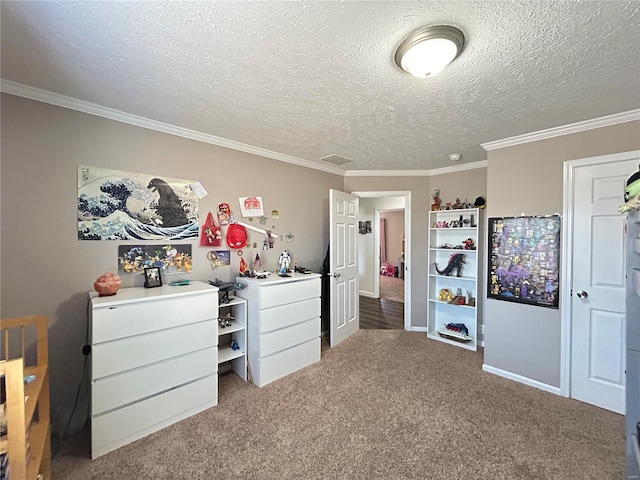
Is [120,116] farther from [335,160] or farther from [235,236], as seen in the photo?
[335,160]

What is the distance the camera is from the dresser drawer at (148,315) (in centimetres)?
169

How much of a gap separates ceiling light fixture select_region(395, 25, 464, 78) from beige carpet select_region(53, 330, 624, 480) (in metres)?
2.28

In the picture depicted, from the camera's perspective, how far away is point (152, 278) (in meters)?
2.20

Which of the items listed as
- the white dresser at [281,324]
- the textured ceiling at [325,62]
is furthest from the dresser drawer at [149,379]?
the textured ceiling at [325,62]

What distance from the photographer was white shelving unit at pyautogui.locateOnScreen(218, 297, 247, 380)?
8.28 feet

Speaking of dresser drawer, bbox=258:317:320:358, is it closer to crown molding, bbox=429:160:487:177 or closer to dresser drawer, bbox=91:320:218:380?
dresser drawer, bbox=91:320:218:380

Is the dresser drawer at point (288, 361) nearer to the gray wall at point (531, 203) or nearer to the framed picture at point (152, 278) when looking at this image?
the framed picture at point (152, 278)

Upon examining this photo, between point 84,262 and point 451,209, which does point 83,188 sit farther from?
point 451,209

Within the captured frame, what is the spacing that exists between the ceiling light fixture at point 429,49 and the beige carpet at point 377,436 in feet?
7.48

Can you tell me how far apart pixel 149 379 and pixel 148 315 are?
0.45m

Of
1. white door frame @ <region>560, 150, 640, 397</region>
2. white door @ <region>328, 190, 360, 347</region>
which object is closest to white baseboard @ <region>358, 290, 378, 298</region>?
white door @ <region>328, 190, 360, 347</region>

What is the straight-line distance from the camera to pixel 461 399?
2.30 m

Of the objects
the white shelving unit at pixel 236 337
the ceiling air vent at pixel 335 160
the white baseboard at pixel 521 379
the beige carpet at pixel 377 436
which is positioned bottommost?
the beige carpet at pixel 377 436

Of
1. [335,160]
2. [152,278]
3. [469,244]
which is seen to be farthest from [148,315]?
[469,244]
